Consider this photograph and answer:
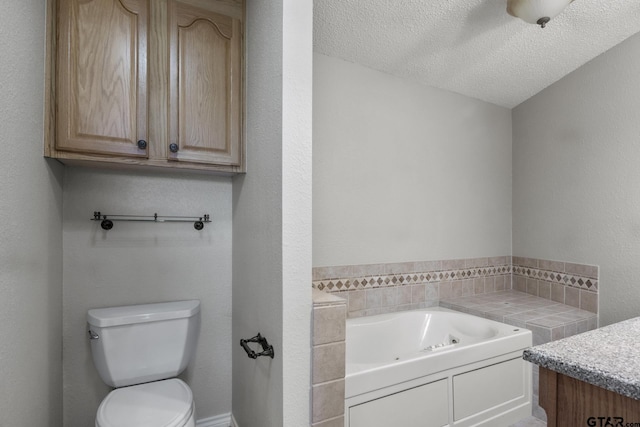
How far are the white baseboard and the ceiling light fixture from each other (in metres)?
2.91

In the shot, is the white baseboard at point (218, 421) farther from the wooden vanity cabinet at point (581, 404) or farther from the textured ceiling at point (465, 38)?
the textured ceiling at point (465, 38)

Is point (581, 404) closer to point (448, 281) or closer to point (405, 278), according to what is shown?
point (405, 278)

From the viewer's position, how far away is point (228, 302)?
85.1 inches

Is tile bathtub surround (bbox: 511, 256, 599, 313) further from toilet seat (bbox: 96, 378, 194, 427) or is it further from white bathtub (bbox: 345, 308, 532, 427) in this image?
toilet seat (bbox: 96, 378, 194, 427)

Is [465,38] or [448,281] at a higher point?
[465,38]

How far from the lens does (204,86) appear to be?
1780 mm

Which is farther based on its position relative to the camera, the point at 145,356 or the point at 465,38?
the point at 465,38

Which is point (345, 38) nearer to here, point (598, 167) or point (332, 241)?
point (332, 241)

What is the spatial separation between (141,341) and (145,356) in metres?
0.08

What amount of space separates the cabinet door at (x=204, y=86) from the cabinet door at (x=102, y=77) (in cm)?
14

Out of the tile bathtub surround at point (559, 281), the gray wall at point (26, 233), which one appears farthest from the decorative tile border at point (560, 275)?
the gray wall at point (26, 233)

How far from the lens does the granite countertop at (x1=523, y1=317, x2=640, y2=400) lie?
819mm

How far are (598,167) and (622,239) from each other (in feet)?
1.84

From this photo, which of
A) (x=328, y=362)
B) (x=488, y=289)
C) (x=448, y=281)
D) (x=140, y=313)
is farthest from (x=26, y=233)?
(x=488, y=289)
